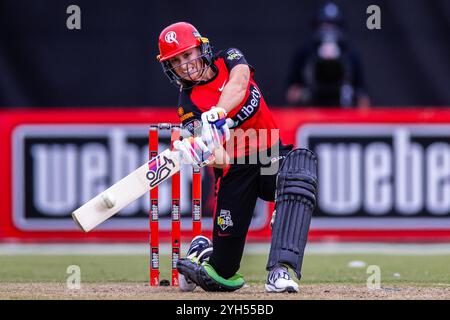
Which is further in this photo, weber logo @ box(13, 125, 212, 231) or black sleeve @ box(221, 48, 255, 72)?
weber logo @ box(13, 125, 212, 231)

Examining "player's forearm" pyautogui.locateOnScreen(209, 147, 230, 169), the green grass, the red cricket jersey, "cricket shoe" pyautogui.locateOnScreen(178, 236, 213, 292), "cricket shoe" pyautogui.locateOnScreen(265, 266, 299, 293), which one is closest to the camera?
"cricket shoe" pyautogui.locateOnScreen(265, 266, 299, 293)

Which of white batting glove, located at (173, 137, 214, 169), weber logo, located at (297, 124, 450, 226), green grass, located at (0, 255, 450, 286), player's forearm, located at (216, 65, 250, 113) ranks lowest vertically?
green grass, located at (0, 255, 450, 286)

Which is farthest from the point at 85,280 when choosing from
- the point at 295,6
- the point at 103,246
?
the point at 295,6

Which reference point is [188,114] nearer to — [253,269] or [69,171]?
[253,269]

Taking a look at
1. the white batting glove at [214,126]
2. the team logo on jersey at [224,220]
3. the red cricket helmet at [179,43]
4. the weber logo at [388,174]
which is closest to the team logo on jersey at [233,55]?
the red cricket helmet at [179,43]

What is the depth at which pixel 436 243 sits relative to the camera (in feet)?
37.7

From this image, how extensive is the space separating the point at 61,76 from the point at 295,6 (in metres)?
2.74

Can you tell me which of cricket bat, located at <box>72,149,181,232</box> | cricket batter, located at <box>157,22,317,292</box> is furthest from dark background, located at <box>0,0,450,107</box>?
cricket bat, located at <box>72,149,181,232</box>

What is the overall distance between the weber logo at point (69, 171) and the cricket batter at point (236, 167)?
423 centimetres

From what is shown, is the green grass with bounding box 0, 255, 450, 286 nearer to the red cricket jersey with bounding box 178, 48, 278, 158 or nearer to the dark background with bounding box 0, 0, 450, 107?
the red cricket jersey with bounding box 178, 48, 278, 158

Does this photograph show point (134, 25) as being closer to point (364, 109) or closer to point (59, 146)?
point (59, 146)

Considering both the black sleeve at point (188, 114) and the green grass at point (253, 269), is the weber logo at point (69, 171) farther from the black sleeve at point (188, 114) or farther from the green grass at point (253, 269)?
the black sleeve at point (188, 114)

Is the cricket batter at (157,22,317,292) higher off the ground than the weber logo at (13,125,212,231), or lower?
higher

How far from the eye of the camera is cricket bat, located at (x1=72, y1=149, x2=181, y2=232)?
6.64m
